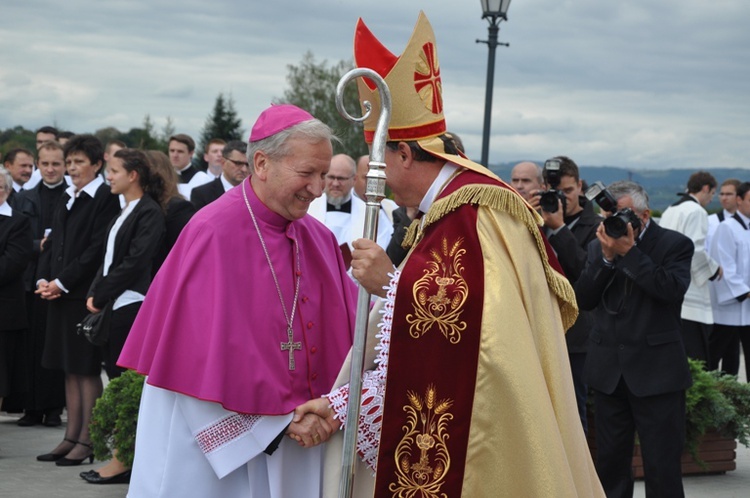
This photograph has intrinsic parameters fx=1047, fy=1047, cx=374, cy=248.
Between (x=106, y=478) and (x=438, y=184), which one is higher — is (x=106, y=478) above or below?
below

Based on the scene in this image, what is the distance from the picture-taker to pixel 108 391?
285 inches

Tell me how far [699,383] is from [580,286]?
206cm

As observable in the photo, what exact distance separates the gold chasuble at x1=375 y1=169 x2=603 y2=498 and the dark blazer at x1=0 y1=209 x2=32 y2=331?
19.0 feet

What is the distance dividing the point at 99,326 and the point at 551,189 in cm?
328

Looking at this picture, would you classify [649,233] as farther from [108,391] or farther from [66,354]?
[66,354]

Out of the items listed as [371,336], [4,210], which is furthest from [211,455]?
[4,210]

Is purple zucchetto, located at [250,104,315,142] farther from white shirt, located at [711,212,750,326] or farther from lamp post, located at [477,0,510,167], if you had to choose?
white shirt, located at [711,212,750,326]

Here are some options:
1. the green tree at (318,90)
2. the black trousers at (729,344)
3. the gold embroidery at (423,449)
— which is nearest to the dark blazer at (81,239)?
the gold embroidery at (423,449)

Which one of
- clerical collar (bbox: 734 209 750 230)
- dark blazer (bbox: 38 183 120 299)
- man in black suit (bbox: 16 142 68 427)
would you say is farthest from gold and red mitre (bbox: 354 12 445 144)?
clerical collar (bbox: 734 209 750 230)

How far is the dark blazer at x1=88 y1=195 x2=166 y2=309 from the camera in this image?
7.49 metres

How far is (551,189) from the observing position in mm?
6625

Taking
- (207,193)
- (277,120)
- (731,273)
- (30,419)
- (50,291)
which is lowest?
(30,419)

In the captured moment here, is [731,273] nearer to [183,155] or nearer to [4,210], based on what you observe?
[183,155]

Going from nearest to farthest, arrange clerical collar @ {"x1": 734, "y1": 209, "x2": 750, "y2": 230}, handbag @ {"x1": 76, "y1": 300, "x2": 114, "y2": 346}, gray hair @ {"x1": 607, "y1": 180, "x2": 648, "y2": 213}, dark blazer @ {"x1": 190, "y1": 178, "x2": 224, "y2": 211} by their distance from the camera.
Result: gray hair @ {"x1": 607, "y1": 180, "x2": 648, "y2": 213} < handbag @ {"x1": 76, "y1": 300, "x2": 114, "y2": 346} < dark blazer @ {"x1": 190, "y1": 178, "x2": 224, "y2": 211} < clerical collar @ {"x1": 734, "y1": 209, "x2": 750, "y2": 230}
